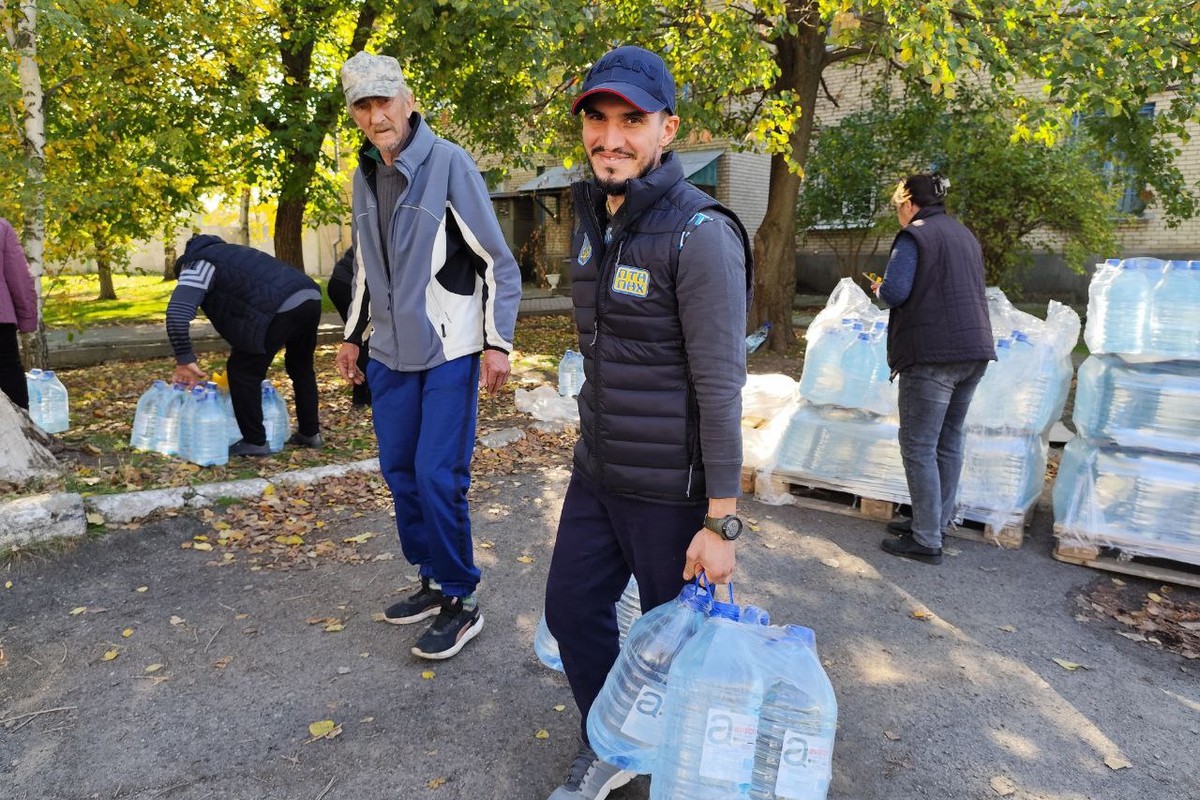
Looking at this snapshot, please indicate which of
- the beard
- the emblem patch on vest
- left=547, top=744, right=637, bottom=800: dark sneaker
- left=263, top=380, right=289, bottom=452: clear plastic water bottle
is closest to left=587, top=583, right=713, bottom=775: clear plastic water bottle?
left=547, top=744, right=637, bottom=800: dark sneaker

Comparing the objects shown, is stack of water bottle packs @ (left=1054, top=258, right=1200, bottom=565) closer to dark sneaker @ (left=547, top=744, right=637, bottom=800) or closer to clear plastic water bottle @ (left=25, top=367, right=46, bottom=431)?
dark sneaker @ (left=547, top=744, right=637, bottom=800)

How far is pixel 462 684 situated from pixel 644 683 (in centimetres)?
120

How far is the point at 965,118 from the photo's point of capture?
1165cm

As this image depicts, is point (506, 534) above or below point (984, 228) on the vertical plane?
below

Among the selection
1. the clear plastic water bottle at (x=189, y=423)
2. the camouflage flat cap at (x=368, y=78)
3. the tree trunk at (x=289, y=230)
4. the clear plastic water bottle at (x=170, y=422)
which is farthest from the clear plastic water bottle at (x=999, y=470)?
the tree trunk at (x=289, y=230)

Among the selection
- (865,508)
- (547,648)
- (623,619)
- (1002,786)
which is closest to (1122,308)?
(865,508)

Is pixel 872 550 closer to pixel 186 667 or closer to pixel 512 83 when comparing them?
pixel 186 667

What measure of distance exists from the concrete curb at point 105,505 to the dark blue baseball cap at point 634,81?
371 centimetres

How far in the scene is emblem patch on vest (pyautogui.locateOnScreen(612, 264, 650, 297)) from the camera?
1985 mm

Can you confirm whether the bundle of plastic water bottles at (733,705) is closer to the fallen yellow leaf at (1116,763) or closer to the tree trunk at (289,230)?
the fallen yellow leaf at (1116,763)

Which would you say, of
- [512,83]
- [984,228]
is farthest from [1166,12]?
[512,83]

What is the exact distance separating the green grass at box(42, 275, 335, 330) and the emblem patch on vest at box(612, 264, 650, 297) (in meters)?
4.40

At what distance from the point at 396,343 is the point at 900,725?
7.81 feet

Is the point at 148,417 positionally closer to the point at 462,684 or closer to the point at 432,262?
the point at 432,262
